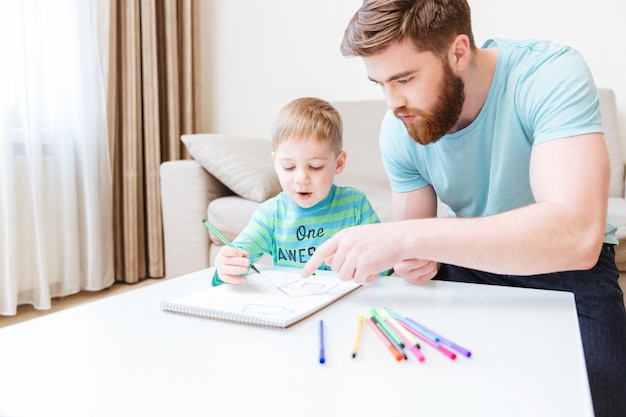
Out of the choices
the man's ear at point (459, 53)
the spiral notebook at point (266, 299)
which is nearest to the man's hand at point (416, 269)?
the spiral notebook at point (266, 299)

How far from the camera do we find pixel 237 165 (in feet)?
7.26

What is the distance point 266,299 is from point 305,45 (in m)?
2.39

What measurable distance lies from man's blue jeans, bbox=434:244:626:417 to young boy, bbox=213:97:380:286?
395mm

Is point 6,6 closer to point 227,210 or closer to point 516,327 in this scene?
point 227,210

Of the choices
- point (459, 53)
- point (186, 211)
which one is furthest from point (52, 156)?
point (459, 53)

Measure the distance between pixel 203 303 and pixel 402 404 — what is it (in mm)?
364

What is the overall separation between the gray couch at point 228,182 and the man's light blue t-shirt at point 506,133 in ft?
2.83

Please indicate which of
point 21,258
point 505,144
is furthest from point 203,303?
point 21,258

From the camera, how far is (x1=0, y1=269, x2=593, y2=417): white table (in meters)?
0.47

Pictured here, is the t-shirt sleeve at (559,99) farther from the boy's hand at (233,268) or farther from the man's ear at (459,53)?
the boy's hand at (233,268)

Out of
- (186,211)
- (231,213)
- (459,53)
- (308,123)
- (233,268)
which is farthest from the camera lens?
(186,211)

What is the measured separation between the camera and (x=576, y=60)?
3.30 feet

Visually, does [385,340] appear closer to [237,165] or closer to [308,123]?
[308,123]

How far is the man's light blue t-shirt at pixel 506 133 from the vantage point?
3.01 feet
